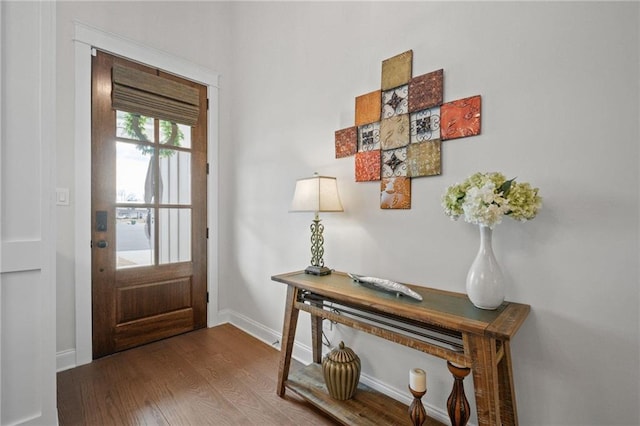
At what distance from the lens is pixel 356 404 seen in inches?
62.4

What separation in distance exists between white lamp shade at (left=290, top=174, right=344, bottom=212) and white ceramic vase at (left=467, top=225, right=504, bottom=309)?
2.71 feet

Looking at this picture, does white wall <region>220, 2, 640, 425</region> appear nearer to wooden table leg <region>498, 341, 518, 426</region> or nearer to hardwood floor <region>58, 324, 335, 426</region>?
wooden table leg <region>498, 341, 518, 426</region>

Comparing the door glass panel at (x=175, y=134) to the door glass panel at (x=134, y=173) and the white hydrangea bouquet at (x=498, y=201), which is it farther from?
the white hydrangea bouquet at (x=498, y=201)

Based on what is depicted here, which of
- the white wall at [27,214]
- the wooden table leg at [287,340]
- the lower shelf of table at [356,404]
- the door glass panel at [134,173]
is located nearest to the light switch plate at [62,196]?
the door glass panel at [134,173]

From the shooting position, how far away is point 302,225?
225 cm

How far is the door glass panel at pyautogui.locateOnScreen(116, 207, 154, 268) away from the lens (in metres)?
2.34

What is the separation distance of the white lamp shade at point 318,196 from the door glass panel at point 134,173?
141 centimetres

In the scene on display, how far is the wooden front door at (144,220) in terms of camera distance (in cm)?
225

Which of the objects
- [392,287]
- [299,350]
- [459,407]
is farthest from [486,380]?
[299,350]

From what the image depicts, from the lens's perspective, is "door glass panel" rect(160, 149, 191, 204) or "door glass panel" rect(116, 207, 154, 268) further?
"door glass panel" rect(160, 149, 191, 204)

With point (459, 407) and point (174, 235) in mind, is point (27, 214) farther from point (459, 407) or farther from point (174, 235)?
point (459, 407)

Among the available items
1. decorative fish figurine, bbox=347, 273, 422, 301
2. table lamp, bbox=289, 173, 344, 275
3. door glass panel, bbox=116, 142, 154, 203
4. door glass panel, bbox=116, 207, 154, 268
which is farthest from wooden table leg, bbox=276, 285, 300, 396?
door glass panel, bbox=116, 142, 154, 203

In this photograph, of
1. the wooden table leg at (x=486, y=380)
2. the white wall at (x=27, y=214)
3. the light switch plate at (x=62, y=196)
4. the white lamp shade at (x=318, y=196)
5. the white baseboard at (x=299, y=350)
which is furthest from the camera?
the light switch plate at (x=62, y=196)

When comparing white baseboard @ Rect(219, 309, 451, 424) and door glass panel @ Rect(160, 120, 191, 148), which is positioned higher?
door glass panel @ Rect(160, 120, 191, 148)
